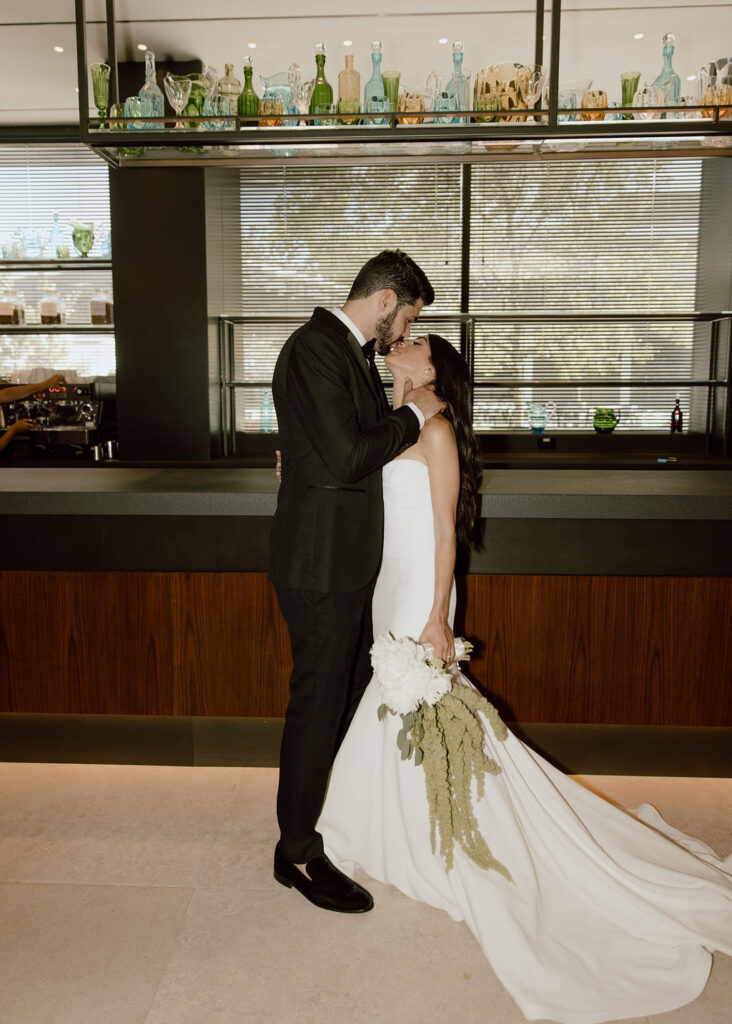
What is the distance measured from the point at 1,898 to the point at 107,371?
4.05 m

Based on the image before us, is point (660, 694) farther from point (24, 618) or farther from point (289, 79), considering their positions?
point (289, 79)

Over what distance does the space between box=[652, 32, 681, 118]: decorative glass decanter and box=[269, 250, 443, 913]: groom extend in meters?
1.56

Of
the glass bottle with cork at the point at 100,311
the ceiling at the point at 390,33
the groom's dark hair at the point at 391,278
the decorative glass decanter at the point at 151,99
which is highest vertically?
the ceiling at the point at 390,33

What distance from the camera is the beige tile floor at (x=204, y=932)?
175 centimetres

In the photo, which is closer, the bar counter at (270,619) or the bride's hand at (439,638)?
the bride's hand at (439,638)

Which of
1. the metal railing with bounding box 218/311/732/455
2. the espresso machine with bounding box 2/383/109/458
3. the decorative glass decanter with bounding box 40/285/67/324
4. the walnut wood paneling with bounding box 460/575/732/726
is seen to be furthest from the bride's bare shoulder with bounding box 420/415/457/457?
the decorative glass decanter with bounding box 40/285/67/324

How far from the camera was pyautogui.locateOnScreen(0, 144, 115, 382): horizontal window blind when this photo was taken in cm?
542

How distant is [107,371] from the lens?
5.57m

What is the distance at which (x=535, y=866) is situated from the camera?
198cm

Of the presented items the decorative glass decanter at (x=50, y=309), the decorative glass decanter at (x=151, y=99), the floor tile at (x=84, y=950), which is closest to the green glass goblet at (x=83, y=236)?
the decorative glass decanter at (x=50, y=309)

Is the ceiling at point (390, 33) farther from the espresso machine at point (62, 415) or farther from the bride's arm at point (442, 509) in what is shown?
the bride's arm at point (442, 509)

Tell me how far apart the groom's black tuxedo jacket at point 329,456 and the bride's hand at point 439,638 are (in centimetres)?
21

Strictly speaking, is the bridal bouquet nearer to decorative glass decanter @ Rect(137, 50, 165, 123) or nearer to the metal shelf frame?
the metal shelf frame

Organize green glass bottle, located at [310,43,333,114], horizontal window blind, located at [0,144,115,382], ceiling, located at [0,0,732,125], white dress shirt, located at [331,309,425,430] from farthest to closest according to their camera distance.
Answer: horizontal window blind, located at [0,144,115,382] → ceiling, located at [0,0,732,125] → green glass bottle, located at [310,43,333,114] → white dress shirt, located at [331,309,425,430]
